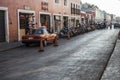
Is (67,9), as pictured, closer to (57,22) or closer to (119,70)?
(57,22)

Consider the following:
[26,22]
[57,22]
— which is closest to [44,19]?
[57,22]

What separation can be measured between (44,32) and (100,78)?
14.7 metres

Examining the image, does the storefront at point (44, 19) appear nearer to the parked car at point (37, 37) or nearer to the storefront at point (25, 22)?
the storefront at point (25, 22)

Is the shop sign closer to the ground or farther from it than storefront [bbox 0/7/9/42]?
farther from it

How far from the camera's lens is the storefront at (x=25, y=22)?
31.2 meters

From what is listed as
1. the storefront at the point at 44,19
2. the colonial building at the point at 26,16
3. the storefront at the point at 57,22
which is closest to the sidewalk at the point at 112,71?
the colonial building at the point at 26,16

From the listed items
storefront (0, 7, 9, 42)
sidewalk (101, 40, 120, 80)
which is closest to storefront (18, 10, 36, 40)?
storefront (0, 7, 9, 42)

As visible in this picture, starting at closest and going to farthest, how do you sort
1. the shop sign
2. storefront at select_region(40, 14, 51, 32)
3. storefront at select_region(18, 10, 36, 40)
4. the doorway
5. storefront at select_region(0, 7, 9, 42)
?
1. storefront at select_region(0, 7, 9, 42)
2. storefront at select_region(18, 10, 36, 40)
3. the doorway
4. the shop sign
5. storefront at select_region(40, 14, 51, 32)

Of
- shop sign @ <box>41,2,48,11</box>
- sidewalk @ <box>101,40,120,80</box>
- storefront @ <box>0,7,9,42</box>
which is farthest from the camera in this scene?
shop sign @ <box>41,2,48,11</box>

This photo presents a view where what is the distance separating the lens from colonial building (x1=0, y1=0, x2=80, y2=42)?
91.6 ft

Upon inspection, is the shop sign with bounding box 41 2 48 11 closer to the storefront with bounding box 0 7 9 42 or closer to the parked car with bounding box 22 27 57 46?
the storefront with bounding box 0 7 9 42

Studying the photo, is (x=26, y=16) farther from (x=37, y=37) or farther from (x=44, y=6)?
(x=37, y=37)

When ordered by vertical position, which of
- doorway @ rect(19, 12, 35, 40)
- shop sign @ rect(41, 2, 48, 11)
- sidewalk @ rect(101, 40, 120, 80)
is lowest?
sidewalk @ rect(101, 40, 120, 80)

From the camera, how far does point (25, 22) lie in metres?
32.8
